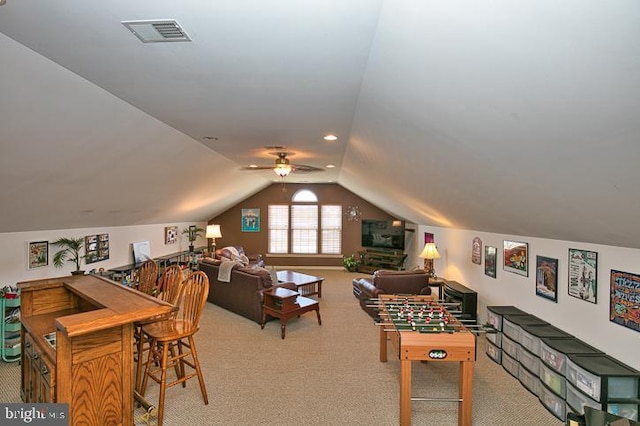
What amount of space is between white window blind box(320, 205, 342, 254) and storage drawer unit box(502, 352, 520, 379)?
270 inches

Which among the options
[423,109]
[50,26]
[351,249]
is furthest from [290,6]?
[351,249]

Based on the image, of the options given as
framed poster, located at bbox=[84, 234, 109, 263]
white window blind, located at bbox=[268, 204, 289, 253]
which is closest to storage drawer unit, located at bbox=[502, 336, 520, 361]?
framed poster, located at bbox=[84, 234, 109, 263]

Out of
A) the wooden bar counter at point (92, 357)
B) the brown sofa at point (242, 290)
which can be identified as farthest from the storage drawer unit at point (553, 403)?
the brown sofa at point (242, 290)

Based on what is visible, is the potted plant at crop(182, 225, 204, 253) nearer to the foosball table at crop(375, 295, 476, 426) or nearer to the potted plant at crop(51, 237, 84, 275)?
the potted plant at crop(51, 237, 84, 275)

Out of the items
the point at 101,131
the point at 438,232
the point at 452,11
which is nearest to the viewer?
the point at 452,11

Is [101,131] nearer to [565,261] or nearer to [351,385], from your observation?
[351,385]

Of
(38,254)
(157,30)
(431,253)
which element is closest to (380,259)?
(431,253)

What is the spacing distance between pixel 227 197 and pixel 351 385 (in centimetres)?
646

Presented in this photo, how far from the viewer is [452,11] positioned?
4.40 ft

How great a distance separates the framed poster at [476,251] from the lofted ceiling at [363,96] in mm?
788

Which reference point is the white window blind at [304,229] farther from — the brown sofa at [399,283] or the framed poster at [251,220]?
the brown sofa at [399,283]

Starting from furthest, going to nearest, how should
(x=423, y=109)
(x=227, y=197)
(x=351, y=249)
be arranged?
(x=351, y=249)
(x=227, y=197)
(x=423, y=109)

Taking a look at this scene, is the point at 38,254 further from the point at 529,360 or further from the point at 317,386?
the point at 529,360

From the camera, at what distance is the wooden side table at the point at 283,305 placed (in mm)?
4938
